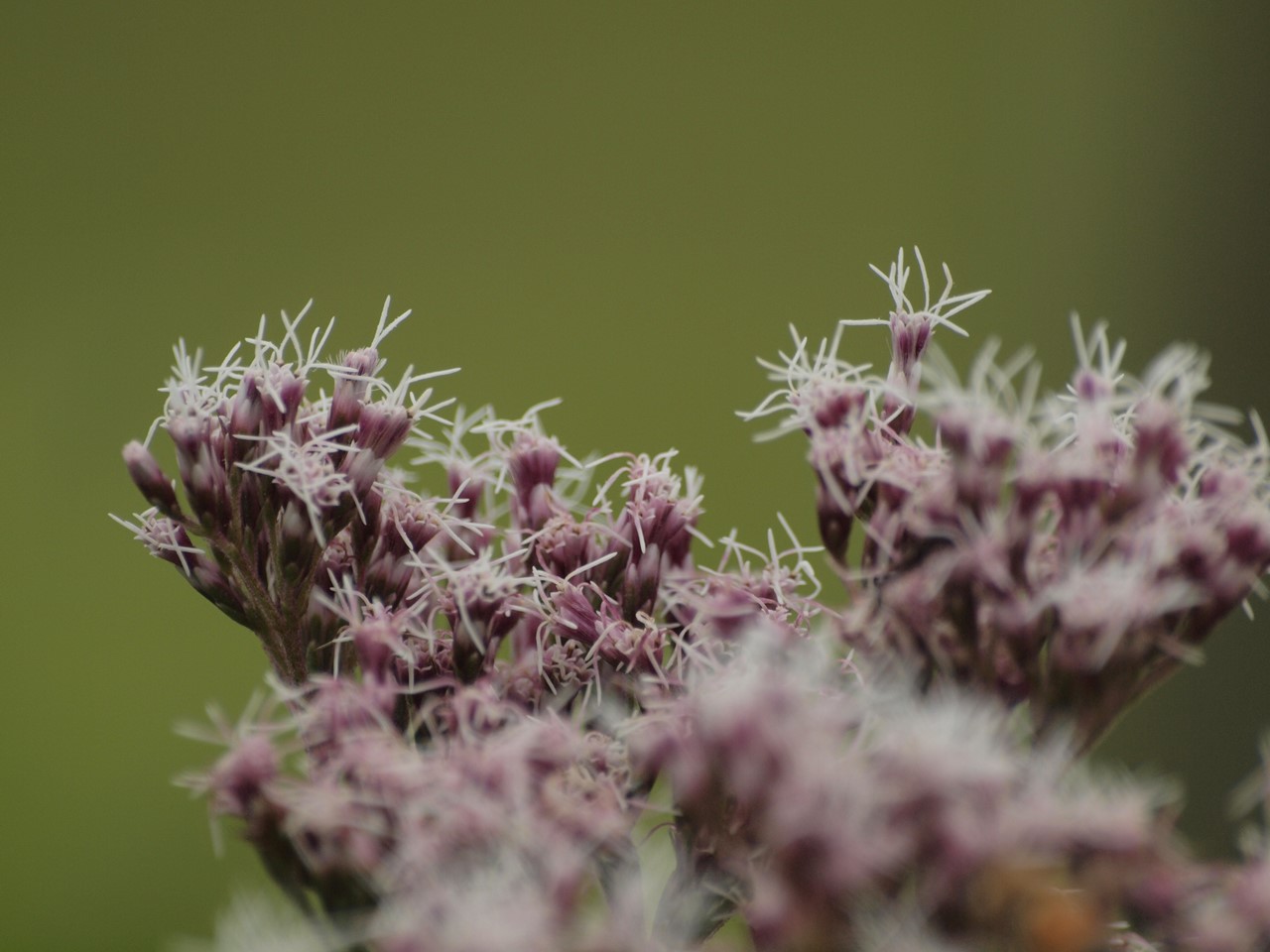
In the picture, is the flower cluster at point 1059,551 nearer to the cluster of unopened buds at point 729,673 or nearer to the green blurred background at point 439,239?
the cluster of unopened buds at point 729,673

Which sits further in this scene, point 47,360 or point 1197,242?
point 1197,242

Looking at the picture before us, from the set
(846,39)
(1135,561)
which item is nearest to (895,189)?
(846,39)

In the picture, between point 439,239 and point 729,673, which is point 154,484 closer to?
point 729,673

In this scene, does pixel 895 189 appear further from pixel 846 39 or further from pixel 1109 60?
pixel 1109 60

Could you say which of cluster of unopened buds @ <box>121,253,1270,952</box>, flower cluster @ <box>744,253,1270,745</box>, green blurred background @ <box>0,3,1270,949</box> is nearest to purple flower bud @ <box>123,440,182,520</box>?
cluster of unopened buds @ <box>121,253,1270,952</box>

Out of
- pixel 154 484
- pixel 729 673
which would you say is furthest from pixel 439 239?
pixel 729 673

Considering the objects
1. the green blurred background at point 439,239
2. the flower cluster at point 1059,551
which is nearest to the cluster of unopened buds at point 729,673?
the flower cluster at point 1059,551
